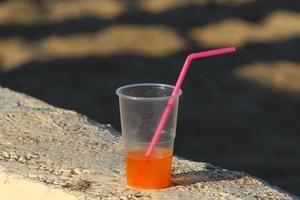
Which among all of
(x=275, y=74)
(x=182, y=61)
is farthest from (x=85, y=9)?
(x=275, y=74)

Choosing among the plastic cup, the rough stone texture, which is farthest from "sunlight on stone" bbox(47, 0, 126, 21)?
the plastic cup

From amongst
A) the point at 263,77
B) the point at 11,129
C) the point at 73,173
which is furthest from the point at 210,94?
the point at 73,173

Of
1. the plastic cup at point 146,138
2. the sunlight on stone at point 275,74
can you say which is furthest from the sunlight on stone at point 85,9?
the plastic cup at point 146,138

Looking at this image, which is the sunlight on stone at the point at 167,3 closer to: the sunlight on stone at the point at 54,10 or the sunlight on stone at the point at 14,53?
the sunlight on stone at the point at 54,10

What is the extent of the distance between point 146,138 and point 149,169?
0.06 metres

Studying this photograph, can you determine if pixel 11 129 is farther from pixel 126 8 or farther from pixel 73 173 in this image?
pixel 126 8

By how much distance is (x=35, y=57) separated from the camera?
4.25 metres

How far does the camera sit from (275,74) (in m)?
4.15

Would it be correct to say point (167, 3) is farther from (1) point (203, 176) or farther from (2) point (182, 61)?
(1) point (203, 176)

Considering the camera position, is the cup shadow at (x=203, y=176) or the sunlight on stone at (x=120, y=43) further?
the sunlight on stone at (x=120, y=43)

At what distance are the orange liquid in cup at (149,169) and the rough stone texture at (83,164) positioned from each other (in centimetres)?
2

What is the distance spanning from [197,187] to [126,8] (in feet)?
9.72

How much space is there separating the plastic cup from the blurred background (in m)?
1.70

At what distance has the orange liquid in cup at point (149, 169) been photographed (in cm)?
162
